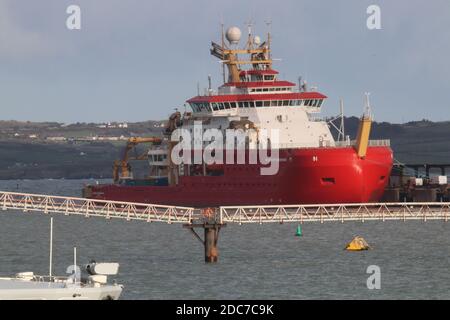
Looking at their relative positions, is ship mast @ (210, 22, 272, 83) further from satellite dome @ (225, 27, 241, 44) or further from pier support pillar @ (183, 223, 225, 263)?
pier support pillar @ (183, 223, 225, 263)

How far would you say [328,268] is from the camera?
275 ft

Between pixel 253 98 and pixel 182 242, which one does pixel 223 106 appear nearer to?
pixel 253 98

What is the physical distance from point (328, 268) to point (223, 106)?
5535 centimetres

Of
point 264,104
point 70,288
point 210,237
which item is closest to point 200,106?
point 264,104

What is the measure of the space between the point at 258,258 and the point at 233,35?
57.3 metres

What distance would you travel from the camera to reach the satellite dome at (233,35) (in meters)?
144

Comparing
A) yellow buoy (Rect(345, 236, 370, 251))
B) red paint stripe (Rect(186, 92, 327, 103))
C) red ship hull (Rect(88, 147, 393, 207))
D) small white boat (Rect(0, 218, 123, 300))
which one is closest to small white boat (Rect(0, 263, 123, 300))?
small white boat (Rect(0, 218, 123, 300))

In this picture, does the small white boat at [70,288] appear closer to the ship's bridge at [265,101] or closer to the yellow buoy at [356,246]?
the yellow buoy at [356,246]

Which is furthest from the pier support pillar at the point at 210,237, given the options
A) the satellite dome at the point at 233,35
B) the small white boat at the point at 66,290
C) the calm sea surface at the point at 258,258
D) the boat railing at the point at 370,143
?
the satellite dome at the point at 233,35

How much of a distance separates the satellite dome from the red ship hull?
1512 centimetres

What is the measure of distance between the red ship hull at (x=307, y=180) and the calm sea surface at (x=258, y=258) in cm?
328

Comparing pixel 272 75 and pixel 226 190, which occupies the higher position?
pixel 272 75

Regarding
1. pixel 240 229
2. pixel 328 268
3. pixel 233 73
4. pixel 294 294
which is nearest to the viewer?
pixel 294 294
